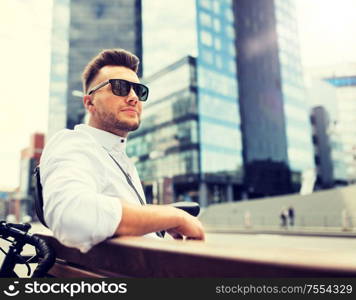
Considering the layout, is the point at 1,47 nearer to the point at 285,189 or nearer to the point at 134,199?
the point at 134,199

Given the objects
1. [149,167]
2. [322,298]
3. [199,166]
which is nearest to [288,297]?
[322,298]

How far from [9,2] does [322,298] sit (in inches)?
99.5

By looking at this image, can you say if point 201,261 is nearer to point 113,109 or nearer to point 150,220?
point 150,220

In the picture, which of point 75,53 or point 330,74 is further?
point 330,74

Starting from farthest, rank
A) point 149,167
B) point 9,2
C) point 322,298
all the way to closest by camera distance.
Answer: point 149,167 < point 9,2 < point 322,298

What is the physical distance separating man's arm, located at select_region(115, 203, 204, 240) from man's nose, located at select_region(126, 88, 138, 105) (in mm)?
665

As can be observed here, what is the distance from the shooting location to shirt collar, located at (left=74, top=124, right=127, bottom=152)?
158 centimetres

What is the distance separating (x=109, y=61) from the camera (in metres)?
1.71

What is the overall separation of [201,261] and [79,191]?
45 centimetres

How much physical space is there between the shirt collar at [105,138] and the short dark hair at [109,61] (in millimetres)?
287

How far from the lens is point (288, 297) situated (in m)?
0.67

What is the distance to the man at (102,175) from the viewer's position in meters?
0.97

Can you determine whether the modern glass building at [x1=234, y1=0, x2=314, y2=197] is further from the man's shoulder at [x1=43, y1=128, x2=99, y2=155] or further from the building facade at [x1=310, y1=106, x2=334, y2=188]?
the man's shoulder at [x1=43, y1=128, x2=99, y2=155]

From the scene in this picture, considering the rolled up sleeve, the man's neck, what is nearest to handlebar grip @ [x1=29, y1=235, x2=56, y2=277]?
the rolled up sleeve
